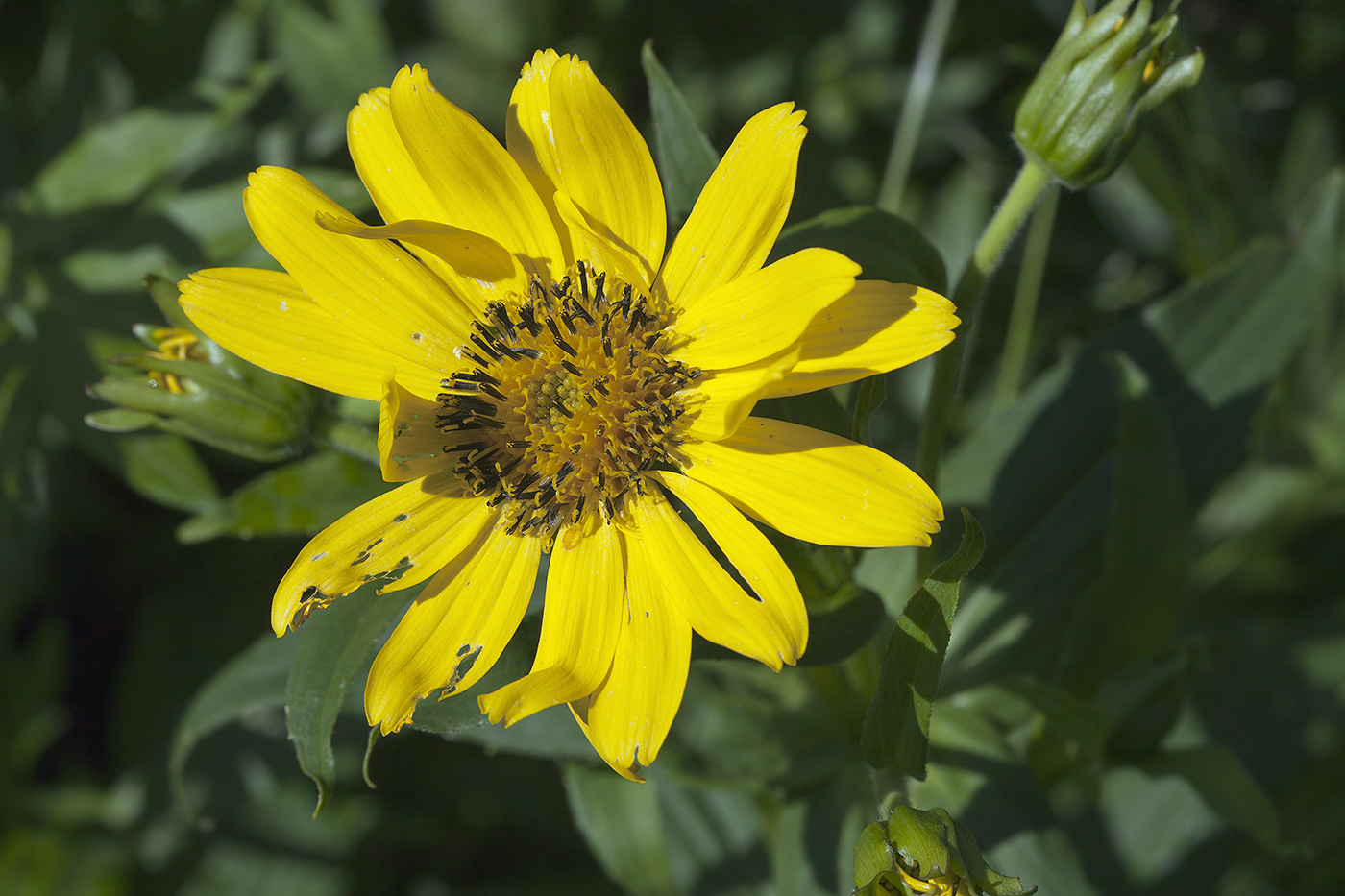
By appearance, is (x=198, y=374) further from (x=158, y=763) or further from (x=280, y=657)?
(x=158, y=763)

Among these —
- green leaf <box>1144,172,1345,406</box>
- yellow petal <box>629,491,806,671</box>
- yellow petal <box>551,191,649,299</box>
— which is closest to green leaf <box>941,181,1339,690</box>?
green leaf <box>1144,172,1345,406</box>

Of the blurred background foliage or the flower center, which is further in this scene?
the blurred background foliage

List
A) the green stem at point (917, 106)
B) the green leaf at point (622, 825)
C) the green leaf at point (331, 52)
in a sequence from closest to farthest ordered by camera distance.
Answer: the green leaf at point (622, 825)
the green stem at point (917, 106)
the green leaf at point (331, 52)

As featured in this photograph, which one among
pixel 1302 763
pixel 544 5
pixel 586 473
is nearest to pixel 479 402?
pixel 586 473

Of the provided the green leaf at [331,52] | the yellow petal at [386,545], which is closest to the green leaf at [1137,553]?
the yellow petal at [386,545]

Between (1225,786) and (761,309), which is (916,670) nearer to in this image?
(761,309)

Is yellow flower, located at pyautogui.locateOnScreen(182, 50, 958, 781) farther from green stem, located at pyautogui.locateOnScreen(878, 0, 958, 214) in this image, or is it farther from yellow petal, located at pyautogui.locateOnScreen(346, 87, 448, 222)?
green stem, located at pyautogui.locateOnScreen(878, 0, 958, 214)

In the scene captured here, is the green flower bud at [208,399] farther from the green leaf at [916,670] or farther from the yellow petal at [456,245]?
the green leaf at [916,670]

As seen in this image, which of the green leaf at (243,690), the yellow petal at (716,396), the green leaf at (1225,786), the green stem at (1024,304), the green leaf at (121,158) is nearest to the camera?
the yellow petal at (716,396)
